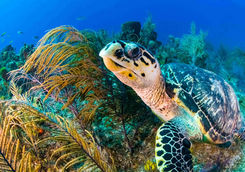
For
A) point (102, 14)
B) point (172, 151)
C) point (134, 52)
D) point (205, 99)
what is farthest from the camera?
point (102, 14)

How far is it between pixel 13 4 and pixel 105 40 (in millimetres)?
128648

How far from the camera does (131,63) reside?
153 centimetres

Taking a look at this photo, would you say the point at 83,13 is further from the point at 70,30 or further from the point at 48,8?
the point at 70,30

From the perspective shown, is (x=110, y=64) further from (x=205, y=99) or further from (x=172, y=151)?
(x=205, y=99)

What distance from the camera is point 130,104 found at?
7.40 ft

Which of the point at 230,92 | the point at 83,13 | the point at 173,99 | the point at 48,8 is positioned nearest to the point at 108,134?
the point at 173,99

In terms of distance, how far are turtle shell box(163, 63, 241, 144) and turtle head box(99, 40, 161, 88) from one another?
0.45 metres

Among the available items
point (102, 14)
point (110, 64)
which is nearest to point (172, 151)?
point (110, 64)

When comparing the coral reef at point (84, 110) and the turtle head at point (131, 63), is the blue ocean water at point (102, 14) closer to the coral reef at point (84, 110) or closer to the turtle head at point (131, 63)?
the coral reef at point (84, 110)

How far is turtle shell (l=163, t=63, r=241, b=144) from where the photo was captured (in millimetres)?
1889

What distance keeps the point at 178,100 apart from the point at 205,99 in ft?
1.05

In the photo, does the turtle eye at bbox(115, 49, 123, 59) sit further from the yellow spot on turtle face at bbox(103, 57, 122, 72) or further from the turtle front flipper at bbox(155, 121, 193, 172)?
the turtle front flipper at bbox(155, 121, 193, 172)

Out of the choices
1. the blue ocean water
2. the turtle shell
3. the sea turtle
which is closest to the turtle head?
the sea turtle

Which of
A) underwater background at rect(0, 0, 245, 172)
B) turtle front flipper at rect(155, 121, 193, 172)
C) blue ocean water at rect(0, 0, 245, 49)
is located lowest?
turtle front flipper at rect(155, 121, 193, 172)
